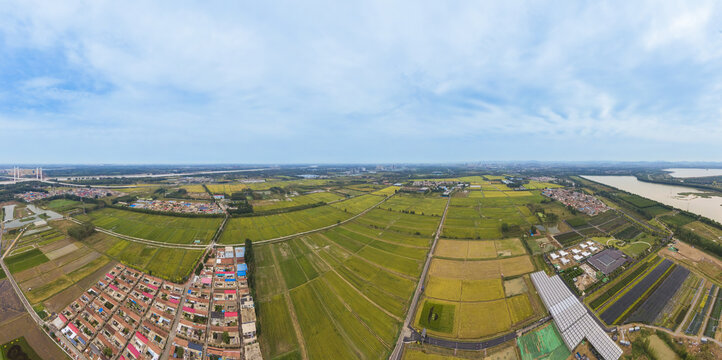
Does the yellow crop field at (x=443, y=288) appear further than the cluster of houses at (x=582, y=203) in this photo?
No

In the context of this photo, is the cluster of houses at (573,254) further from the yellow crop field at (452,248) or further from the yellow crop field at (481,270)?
the yellow crop field at (452,248)

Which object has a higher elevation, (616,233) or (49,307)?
(616,233)

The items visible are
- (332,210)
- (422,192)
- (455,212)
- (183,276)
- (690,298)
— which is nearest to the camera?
(690,298)

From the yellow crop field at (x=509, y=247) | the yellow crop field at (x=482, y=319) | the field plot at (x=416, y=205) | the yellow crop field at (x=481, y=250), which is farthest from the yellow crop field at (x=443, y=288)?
the field plot at (x=416, y=205)

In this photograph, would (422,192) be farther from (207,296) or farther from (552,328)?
(207,296)

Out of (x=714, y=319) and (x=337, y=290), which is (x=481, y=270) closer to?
(x=714, y=319)

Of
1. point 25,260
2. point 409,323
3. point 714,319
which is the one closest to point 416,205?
point 409,323

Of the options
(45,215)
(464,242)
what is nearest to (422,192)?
(464,242)
